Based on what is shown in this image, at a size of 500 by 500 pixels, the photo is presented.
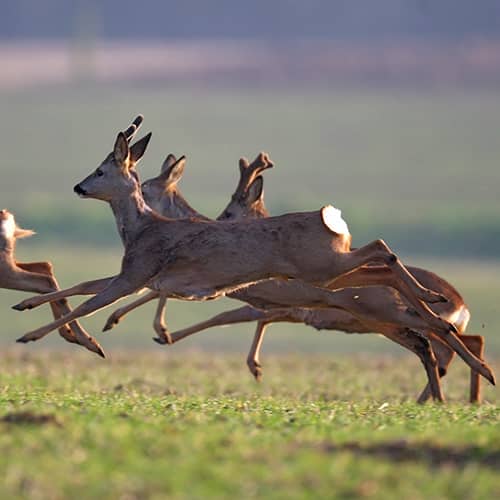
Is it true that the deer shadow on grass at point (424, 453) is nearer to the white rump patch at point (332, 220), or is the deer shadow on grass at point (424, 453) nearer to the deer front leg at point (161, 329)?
the white rump patch at point (332, 220)

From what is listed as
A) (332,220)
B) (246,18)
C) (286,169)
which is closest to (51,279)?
(332,220)

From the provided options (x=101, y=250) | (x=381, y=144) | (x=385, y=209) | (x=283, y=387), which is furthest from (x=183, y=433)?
(x=381, y=144)

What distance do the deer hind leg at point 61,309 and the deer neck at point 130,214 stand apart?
3.04ft

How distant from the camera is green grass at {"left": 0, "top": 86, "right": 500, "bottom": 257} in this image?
1473 inches

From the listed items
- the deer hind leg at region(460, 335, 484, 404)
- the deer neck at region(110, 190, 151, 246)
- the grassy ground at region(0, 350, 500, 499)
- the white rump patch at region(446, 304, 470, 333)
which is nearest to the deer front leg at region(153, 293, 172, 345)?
the grassy ground at region(0, 350, 500, 499)

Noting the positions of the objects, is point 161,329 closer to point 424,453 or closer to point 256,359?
point 256,359

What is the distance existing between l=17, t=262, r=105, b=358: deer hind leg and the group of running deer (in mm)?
11

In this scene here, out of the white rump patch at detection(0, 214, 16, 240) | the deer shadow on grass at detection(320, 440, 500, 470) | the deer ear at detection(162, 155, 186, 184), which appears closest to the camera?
the deer shadow on grass at detection(320, 440, 500, 470)

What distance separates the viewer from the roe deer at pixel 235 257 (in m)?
11.0

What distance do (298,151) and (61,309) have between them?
45.4 m

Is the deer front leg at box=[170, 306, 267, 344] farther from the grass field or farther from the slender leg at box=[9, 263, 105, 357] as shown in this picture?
the slender leg at box=[9, 263, 105, 357]

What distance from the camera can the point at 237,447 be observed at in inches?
313

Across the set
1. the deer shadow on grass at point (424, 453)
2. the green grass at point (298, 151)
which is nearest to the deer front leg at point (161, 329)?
the deer shadow on grass at point (424, 453)

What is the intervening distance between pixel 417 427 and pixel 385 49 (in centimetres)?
6942
